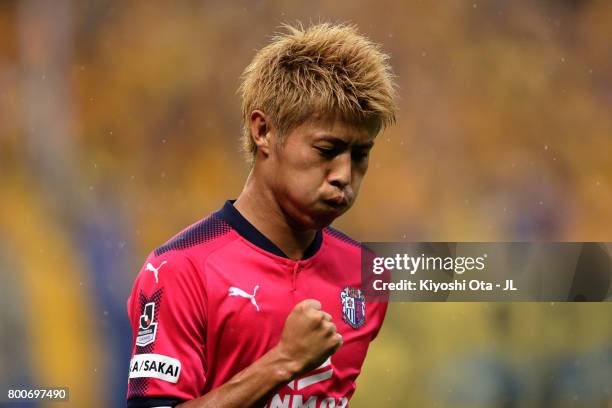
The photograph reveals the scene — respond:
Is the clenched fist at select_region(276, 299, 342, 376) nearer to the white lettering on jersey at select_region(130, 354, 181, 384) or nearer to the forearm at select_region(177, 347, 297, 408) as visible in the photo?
the forearm at select_region(177, 347, 297, 408)

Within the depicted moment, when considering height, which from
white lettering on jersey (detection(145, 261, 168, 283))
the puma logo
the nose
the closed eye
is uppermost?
the closed eye

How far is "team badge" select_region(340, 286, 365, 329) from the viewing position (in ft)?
7.84

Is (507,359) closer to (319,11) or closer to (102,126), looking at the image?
(319,11)

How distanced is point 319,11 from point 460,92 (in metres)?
0.99

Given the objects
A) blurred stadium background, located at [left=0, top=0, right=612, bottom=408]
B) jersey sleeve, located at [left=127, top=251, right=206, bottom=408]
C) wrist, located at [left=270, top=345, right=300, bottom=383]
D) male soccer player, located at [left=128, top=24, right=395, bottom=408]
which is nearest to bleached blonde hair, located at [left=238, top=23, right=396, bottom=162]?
male soccer player, located at [left=128, top=24, right=395, bottom=408]

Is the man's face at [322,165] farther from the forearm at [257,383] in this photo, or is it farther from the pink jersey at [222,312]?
the forearm at [257,383]

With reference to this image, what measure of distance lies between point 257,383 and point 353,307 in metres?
0.53

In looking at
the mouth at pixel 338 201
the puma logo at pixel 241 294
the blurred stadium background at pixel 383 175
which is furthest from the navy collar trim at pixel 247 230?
the blurred stadium background at pixel 383 175

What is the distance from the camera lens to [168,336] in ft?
6.76

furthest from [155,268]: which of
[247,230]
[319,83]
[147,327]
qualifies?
[319,83]

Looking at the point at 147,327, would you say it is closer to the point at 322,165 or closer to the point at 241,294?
the point at 241,294

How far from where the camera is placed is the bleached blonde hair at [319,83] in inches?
82.2

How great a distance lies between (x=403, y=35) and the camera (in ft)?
20.0

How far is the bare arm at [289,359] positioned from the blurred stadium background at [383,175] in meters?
4.04
